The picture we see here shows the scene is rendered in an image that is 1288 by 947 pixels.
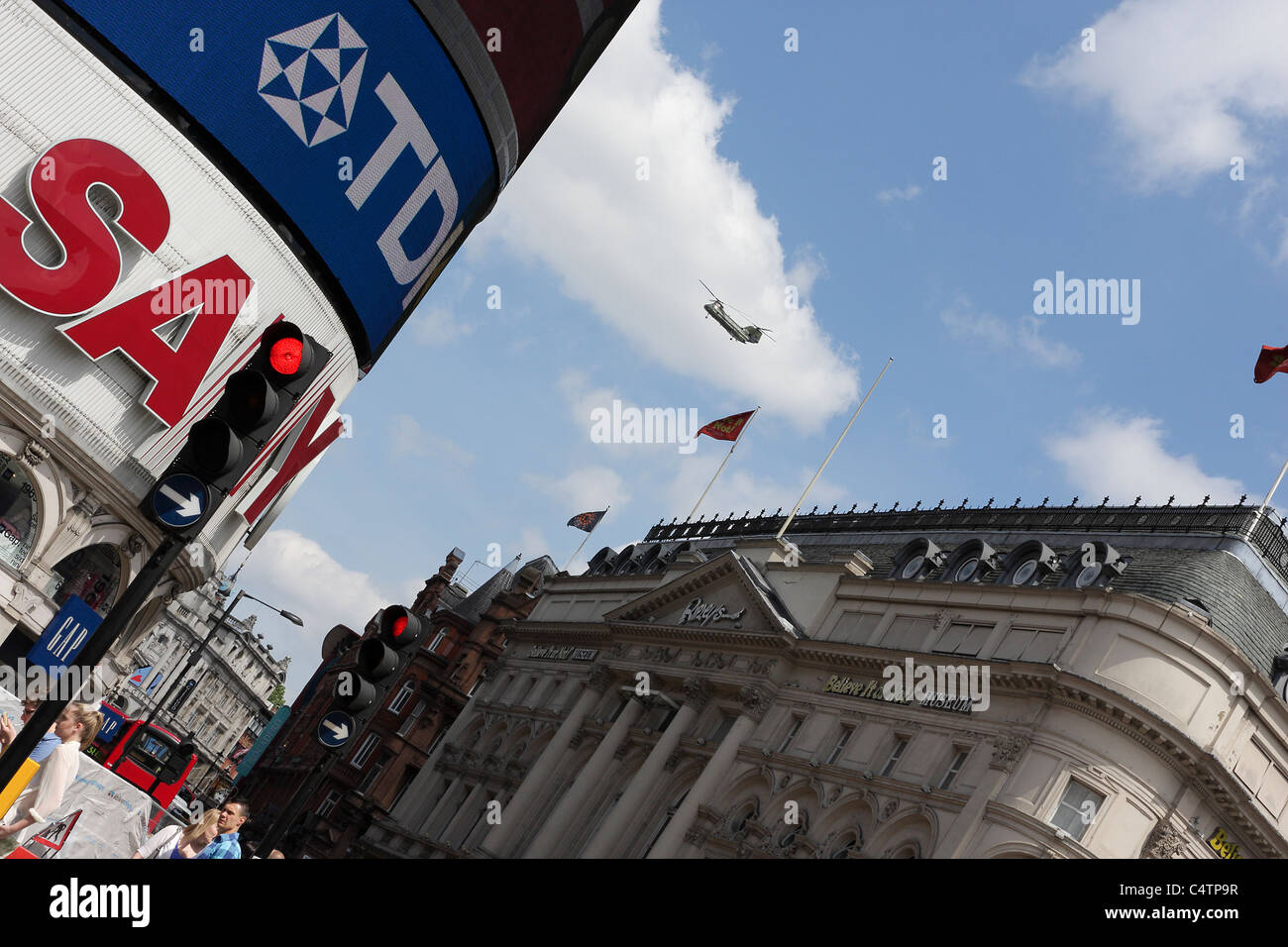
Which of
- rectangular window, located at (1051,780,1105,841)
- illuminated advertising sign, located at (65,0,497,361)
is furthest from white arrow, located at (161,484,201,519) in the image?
illuminated advertising sign, located at (65,0,497,361)

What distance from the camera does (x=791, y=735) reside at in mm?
47844

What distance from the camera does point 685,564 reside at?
208ft

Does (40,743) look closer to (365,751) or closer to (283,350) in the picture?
(283,350)

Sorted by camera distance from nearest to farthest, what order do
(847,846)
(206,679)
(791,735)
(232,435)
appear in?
(232,435) < (847,846) < (791,735) < (206,679)

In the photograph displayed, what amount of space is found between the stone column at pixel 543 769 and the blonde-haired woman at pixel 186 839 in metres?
44.6

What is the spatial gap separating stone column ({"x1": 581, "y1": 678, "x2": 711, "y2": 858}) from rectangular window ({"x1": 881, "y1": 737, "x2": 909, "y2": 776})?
42.2 feet

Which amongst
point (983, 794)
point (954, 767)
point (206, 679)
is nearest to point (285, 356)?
point (983, 794)

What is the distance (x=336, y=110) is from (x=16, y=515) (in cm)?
1822

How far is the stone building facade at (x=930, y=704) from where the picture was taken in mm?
37500

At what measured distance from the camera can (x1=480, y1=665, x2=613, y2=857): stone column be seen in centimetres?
5994

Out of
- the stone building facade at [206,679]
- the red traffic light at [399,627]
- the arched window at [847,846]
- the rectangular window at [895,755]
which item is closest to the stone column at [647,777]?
the rectangular window at [895,755]

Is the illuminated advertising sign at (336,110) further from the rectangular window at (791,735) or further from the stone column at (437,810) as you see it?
the stone column at (437,810)
